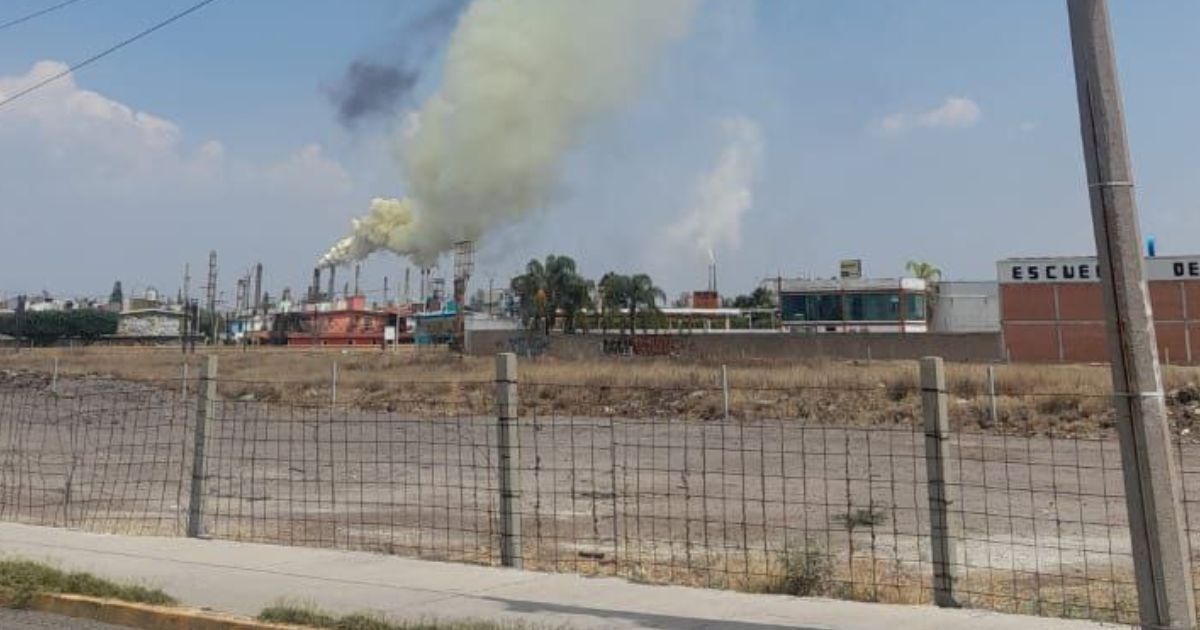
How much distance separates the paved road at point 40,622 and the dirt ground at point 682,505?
2974 mm

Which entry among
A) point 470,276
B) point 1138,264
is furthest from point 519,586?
point 470,276

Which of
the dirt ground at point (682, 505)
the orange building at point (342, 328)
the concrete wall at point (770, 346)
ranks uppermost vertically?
the orange building at point (342, 328)

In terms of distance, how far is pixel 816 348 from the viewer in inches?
2368

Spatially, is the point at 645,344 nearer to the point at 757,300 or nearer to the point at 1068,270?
the point at 1068,270

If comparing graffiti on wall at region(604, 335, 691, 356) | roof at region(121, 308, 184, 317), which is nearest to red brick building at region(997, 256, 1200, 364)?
graffiti on wall at region(604, 335, 691, 356)

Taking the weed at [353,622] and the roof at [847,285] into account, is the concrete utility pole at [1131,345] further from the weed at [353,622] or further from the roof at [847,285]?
the roof at [847,285]

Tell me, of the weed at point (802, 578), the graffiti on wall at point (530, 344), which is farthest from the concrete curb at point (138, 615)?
the graffiti on wall at point (530, 344)

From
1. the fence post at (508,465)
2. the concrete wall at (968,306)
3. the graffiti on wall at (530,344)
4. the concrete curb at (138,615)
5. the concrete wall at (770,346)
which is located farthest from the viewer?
the concrete wall at (968,306)

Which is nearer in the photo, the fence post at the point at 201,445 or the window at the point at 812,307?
the fence post at the point at 201,445

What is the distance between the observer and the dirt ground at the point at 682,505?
29.8 ft

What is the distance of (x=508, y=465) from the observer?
8.73 m

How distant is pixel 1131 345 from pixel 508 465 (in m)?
5.15

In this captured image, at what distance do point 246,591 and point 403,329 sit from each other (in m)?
142

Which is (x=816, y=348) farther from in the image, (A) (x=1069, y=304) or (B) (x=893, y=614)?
(B) (x=893, y=614)
